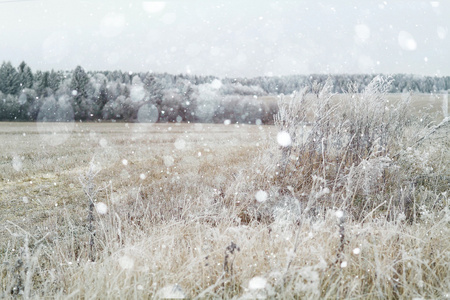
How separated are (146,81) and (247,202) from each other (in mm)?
38850

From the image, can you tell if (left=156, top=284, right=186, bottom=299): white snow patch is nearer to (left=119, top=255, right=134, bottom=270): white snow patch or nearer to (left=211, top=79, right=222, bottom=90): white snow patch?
(left=119, top=255, right=134, bottom=270): white snow patch

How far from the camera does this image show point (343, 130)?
5656 mm

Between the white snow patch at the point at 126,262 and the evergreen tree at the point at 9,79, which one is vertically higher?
the evergreen tree at the point at 9,79

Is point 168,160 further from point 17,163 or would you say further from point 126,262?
point 126,262

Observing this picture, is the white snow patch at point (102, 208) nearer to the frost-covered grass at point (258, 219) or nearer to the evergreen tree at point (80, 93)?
the frost-covered grass at point (258, 219)

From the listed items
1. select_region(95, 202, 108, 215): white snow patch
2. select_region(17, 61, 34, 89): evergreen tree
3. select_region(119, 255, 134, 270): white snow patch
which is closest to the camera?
select_region(119, 255, 134, 270): white snow patch

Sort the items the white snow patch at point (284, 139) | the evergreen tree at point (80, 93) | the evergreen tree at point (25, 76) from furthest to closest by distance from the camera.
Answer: the evergreen tree at point (25, 76) → the evergreen tree at point (80, 93) → the white snow patch at point (284, 139)

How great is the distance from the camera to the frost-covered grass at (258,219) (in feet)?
7.72

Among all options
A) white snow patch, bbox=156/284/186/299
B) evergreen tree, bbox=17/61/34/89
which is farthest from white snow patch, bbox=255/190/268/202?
evergreen tree, bbox=17/61/34/89

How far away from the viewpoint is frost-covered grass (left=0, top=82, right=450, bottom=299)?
7.72 ft

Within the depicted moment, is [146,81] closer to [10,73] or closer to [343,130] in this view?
[10,73]

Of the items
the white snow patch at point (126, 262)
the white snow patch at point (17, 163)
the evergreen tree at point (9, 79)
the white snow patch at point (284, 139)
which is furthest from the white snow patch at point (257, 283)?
the evergreen tree at point (9, 79)

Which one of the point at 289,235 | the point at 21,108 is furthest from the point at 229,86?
the point at 289,235

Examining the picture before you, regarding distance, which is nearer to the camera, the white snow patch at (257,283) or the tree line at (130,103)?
the white snow patch at (257,283)
